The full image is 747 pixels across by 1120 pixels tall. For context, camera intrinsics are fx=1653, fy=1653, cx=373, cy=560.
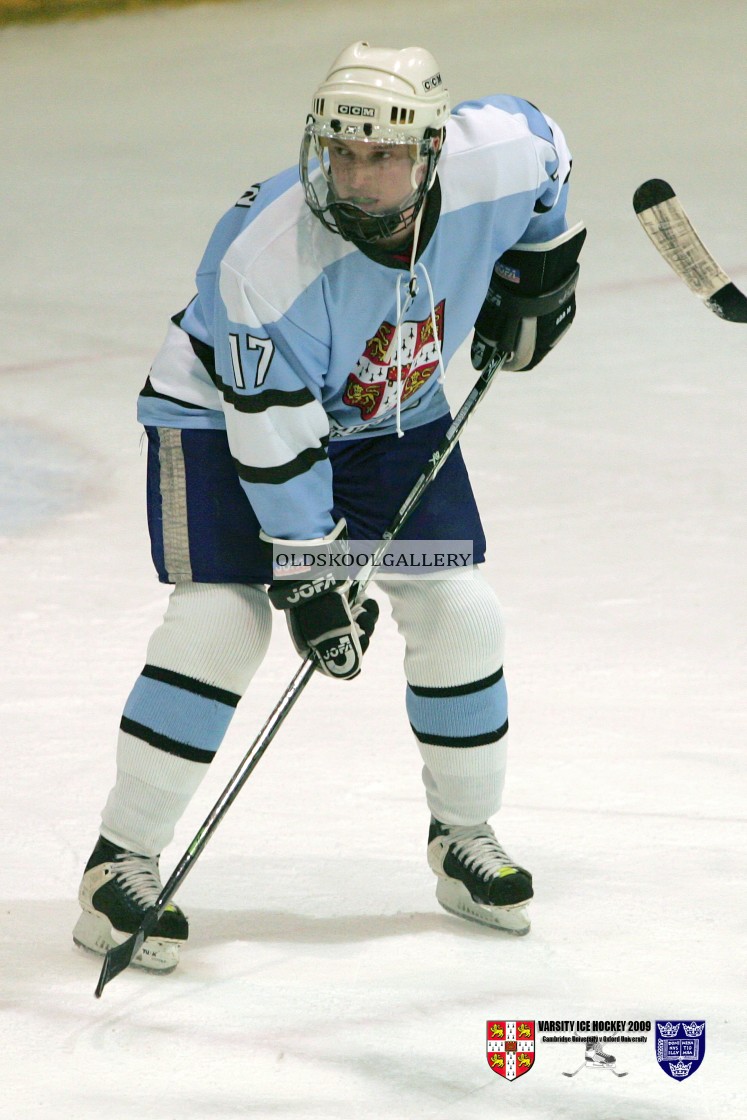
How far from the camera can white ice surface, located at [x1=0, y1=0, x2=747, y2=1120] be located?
69.7 inches

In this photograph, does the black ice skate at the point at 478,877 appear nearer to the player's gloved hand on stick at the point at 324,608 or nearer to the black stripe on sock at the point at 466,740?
the black stripe on sock at the point at 466,740

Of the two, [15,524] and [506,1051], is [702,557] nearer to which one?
[15,524]

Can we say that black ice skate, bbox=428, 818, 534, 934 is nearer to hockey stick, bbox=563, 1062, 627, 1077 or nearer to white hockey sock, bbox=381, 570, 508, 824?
white hockey sock, bbox=381, 570, 508, 824

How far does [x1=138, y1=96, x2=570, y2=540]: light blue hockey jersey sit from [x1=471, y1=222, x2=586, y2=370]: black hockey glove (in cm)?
7

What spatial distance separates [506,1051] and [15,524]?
Result: 6.32 feet

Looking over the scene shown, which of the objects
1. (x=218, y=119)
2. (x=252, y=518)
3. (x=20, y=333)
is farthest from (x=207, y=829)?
(x=218, y=119)

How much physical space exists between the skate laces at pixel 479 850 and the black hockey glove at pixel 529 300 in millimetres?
628

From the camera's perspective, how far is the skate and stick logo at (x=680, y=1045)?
5.63ft

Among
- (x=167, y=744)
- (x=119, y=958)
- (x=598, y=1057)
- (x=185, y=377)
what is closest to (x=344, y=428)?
(x=185, y=377)

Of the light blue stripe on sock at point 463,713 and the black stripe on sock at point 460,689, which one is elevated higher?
the black stripe on sock at point 460,689

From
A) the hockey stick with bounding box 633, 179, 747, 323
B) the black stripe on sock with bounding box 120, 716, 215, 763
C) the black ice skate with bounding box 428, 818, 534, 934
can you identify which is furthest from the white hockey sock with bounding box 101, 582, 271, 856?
the hockey stick with bounding box 633, 179, 747, 323

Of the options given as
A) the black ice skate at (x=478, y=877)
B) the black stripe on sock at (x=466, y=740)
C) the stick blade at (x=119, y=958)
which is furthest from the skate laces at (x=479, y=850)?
the stick blade at (x=119, y=958)

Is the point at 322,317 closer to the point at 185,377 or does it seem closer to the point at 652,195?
the point at 185,377

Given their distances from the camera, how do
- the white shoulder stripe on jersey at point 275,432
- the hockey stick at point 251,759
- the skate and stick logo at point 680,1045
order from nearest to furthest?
the skate and stick logo at point 680,1045 → the white shoulder stripe on jersey at point 275,432 → the hockey stick at point 251,759
